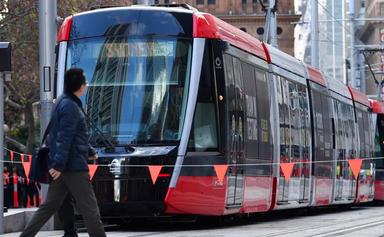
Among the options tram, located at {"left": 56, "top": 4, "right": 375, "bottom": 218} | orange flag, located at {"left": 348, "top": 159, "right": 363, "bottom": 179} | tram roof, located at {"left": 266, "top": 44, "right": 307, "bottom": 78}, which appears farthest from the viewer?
orange flag, located at {"left": 348, "top": 159, "right": 363, "bottom": 179}

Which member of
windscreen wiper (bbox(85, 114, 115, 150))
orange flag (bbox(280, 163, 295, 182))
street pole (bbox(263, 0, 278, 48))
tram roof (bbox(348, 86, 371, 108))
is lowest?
orange flag (bbox(280, 163, 295, 182))

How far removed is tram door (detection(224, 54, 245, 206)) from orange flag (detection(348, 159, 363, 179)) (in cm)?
1036

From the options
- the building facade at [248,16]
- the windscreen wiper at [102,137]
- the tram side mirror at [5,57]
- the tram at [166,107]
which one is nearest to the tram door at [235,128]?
the tram at [166,107]

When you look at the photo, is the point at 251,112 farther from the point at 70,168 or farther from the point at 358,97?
the point at 358,97

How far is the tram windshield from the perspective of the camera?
40.8ft

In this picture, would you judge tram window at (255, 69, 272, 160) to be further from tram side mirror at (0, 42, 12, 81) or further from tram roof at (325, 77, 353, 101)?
tram roof at (325, 77, 353, 101)

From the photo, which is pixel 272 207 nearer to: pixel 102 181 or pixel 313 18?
pixel 102 181

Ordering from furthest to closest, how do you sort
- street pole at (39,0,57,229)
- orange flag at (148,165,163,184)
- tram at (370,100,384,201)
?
tram at (370,100,384,201) < street pole at (39,0,57,229) < orange flag at (148,165,163,184)

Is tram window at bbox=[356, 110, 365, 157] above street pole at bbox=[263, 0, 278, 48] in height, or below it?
below

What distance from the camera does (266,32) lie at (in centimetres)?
2627

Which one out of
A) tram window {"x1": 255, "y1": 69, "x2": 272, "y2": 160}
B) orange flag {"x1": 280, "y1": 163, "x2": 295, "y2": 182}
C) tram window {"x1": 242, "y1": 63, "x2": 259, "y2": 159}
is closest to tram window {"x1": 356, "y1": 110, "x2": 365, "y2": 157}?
orange flag {"x1": 280, "y1": 163, "x2": 295, "y2": 182}

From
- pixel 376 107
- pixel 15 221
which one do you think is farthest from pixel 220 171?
pixel 376 107

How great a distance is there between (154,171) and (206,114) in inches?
47.4

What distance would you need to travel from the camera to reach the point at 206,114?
1268cm
